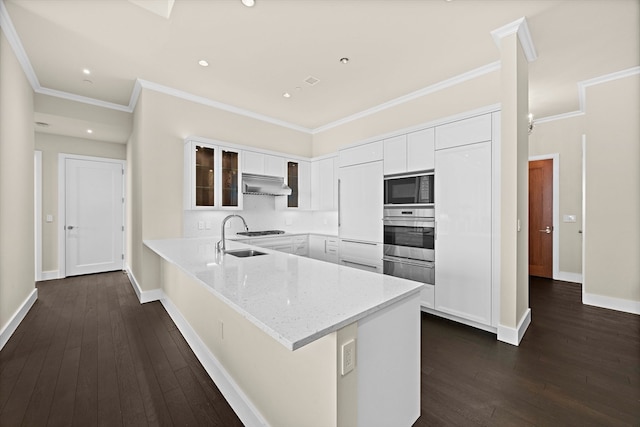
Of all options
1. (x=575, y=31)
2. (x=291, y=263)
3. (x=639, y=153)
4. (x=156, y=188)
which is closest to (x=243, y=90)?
(x=156, y=188)

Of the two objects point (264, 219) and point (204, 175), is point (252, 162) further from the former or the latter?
point (264, 219)

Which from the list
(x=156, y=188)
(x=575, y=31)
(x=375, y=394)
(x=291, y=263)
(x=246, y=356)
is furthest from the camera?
(x=156, y=188)

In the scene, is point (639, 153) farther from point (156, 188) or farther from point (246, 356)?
point (156, 188)

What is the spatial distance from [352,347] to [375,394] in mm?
356

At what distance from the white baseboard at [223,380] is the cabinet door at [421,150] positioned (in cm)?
286

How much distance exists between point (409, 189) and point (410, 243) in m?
0.67

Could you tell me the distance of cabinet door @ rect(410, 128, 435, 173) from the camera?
318 centimetres

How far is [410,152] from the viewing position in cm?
338

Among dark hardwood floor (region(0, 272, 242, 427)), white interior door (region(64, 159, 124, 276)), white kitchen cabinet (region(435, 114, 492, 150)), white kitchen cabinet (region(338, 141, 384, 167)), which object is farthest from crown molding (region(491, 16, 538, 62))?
white interior door (region(64, 159, 124, 276))

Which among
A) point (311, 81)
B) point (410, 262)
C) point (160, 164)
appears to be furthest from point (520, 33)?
point (160, 164)

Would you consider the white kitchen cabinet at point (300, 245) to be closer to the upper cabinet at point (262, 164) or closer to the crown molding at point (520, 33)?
the upper cabinet at point (262, 164)

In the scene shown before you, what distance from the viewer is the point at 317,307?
3.89 feet

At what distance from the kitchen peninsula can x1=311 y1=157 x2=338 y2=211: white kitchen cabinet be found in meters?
2.90

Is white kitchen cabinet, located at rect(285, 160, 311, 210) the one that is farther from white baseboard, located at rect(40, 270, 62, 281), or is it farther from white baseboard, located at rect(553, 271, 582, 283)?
white baseboard, located at rect(553, 271, 582, 283)
